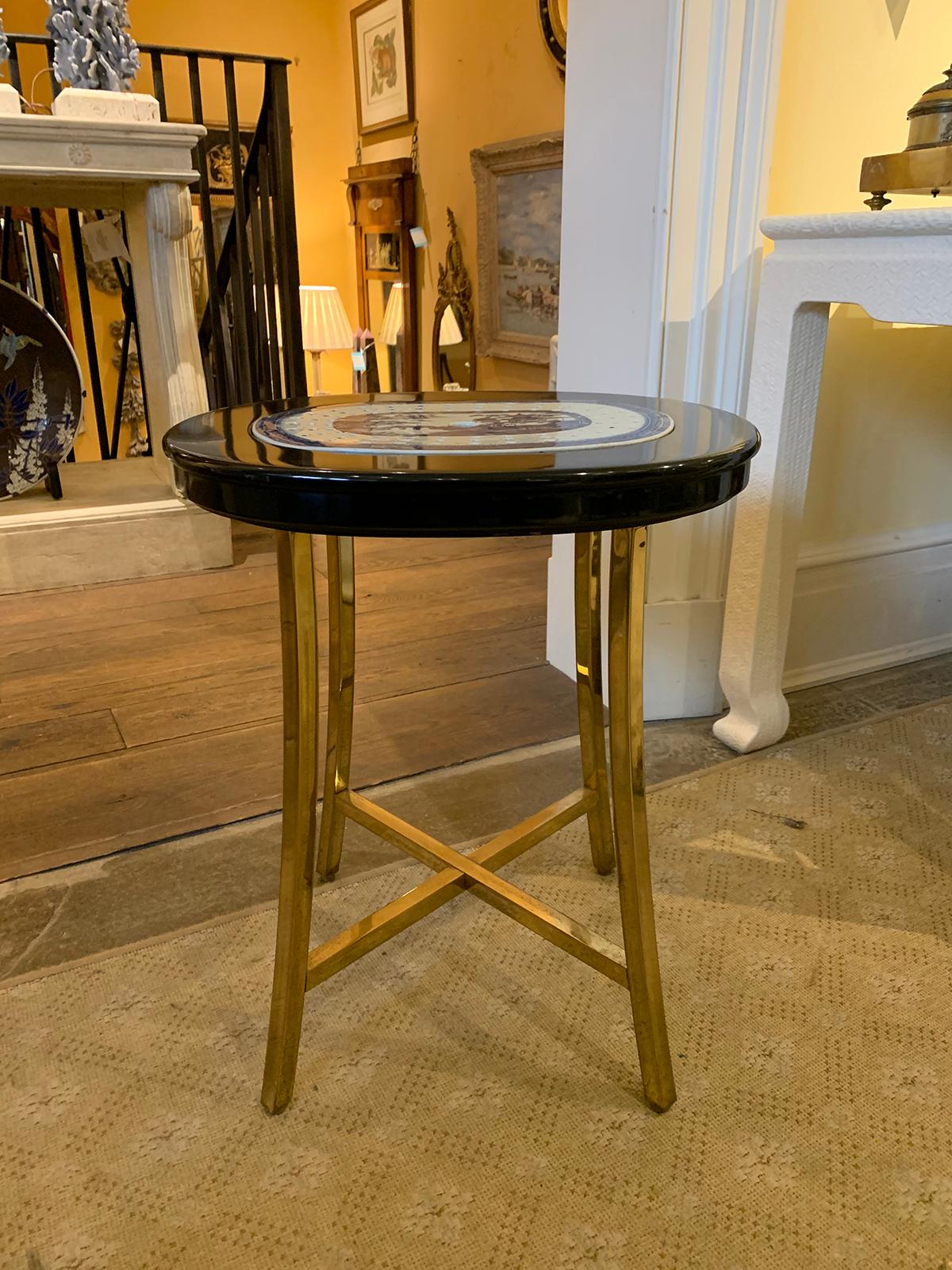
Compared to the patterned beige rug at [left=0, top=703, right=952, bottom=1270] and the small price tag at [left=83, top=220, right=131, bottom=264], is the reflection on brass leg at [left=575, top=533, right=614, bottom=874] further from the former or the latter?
the small price tag at [left=83, top=220, right=131, bottom=264]

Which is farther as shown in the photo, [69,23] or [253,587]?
[253,587]

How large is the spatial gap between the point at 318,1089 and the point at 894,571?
1496 millimetres

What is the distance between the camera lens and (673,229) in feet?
4.62

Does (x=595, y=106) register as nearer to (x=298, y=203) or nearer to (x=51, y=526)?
(x=51, y=526)

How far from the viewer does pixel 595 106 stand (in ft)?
4.89

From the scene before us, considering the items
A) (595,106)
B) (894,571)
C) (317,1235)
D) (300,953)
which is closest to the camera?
(317,1235)

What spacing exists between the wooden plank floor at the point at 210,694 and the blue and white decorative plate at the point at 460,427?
72cm

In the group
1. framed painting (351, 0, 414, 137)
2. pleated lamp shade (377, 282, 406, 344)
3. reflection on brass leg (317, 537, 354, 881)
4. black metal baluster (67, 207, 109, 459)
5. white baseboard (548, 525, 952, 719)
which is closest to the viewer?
reflection on brass leg (317, 537, 354, 881)

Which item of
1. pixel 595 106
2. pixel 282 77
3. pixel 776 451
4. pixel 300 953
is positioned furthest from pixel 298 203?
pixel 300 953

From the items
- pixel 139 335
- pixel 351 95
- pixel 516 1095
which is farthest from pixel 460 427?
pixel 351 95

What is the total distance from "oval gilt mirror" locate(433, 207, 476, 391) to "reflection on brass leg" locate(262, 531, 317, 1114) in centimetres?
333

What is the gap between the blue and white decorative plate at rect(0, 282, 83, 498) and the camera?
7.38 ft

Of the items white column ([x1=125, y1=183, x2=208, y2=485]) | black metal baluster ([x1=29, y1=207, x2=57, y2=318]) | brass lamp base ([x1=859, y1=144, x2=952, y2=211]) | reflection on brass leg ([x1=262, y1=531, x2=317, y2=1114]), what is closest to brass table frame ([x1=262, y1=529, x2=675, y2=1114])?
reflection on brass leg ([x1=262, y1=531, x2=317, y2=1114])

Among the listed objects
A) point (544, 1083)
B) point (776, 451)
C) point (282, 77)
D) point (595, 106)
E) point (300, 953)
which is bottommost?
point (544, 1083)
